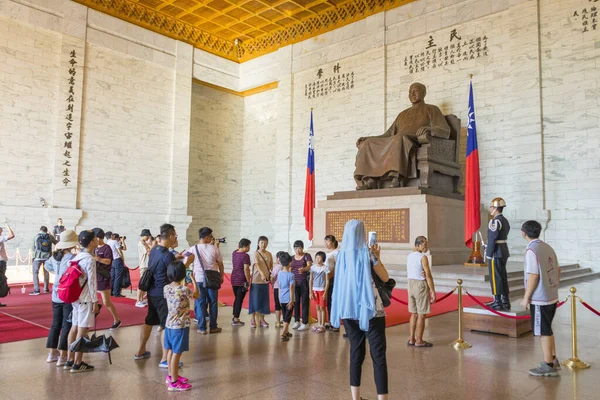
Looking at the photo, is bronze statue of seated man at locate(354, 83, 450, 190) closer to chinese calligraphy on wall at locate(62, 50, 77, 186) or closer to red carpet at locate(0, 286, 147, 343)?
red carpet at locate(0, 286, 147, 343)

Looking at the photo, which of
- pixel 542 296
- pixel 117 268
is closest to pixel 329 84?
pixel 117 268

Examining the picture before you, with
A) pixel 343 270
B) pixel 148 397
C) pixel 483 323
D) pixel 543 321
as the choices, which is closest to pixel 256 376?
pixel 148 397

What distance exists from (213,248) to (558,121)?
314 inches

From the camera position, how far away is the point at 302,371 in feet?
→ 10.9

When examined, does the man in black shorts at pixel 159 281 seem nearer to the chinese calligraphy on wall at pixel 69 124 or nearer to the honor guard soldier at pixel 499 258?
the honor guard soldier at pixel 499 258

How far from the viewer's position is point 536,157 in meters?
9.42

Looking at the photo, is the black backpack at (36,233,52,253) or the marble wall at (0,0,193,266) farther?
the marble wall at (0,0,193,266)

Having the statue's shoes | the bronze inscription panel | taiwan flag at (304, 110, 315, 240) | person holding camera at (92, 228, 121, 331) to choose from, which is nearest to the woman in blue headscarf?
person holding camera at (92, 228, 121, 331)

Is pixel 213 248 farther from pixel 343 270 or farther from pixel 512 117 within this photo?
pixel 512 117

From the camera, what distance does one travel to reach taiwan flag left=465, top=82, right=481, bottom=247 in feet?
27.7

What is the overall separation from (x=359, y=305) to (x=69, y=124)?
36.3 ft

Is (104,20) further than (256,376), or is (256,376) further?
(104,20)

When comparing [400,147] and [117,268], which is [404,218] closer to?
[400,147]

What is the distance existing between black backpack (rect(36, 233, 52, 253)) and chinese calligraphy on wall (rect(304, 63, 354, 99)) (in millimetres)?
8470
